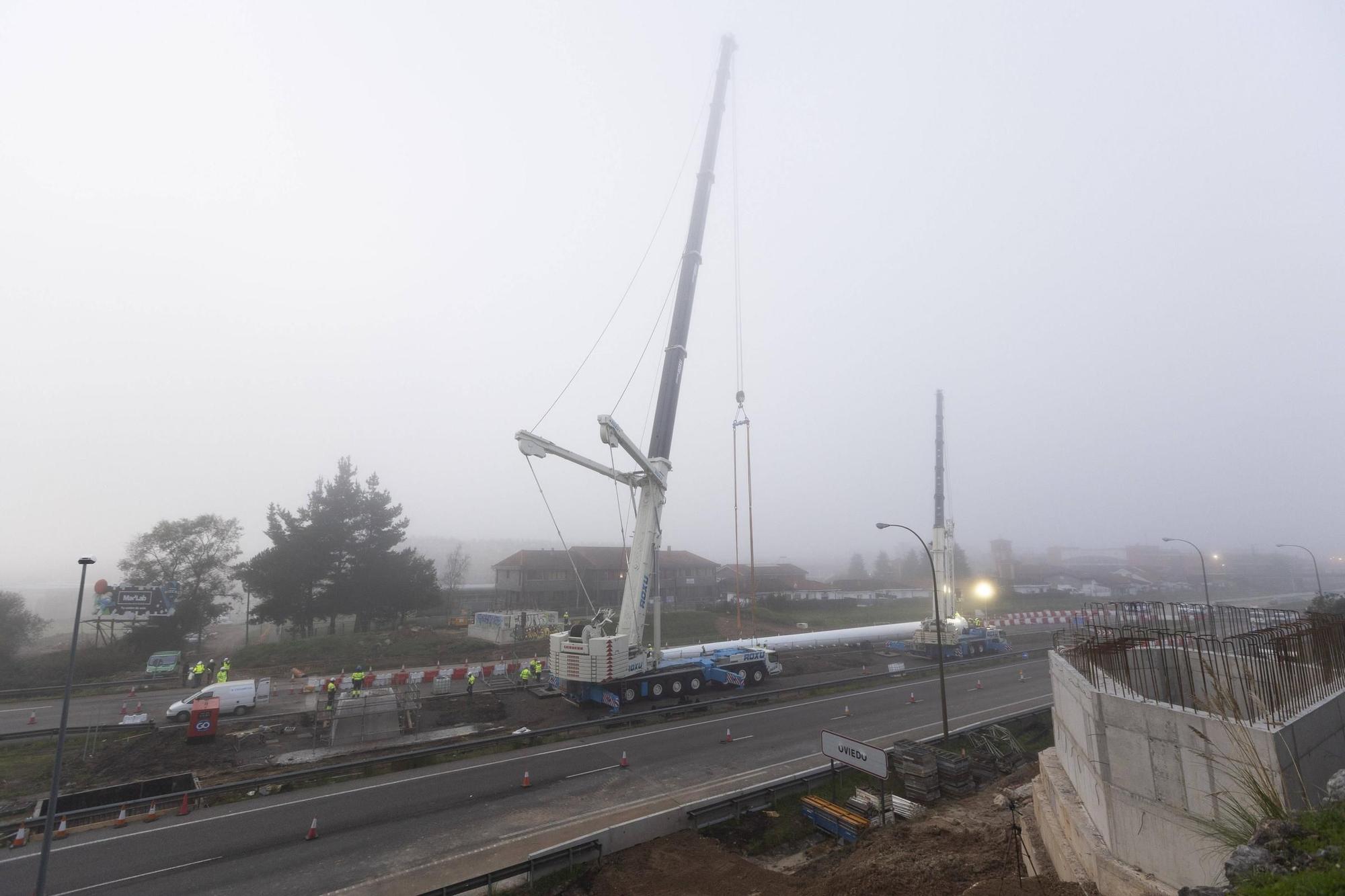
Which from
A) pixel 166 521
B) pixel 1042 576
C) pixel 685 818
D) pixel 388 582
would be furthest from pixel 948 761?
pixel 1042 576

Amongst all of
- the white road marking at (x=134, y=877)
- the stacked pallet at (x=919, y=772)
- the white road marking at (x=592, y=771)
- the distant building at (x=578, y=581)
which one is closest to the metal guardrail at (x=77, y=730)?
the white road marking at (x=134, y=877)

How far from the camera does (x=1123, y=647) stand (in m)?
9.45

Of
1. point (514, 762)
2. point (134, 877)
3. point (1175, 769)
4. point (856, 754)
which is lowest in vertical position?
point (514, 762)

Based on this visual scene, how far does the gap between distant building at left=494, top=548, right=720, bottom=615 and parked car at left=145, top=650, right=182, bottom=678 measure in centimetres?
2762

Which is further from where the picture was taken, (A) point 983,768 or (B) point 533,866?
(A) point 983,768

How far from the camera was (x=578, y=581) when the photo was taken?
190ft

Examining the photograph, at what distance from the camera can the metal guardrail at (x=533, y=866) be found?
1053 centimetres

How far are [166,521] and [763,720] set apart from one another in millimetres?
45092

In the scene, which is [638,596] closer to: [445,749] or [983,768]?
[445,749]

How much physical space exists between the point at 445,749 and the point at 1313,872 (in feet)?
63.9

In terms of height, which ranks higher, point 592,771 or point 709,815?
point 709,815

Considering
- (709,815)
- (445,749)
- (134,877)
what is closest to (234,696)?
(445,749)

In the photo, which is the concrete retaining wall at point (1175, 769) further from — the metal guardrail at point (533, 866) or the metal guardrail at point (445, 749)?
the metal guardrail at point (445, 749)

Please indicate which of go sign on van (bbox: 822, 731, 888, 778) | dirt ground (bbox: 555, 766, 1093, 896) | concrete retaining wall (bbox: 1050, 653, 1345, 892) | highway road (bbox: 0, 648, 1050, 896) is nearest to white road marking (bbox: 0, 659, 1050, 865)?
highway road (bbox: 0, 648, 1050, 896)
